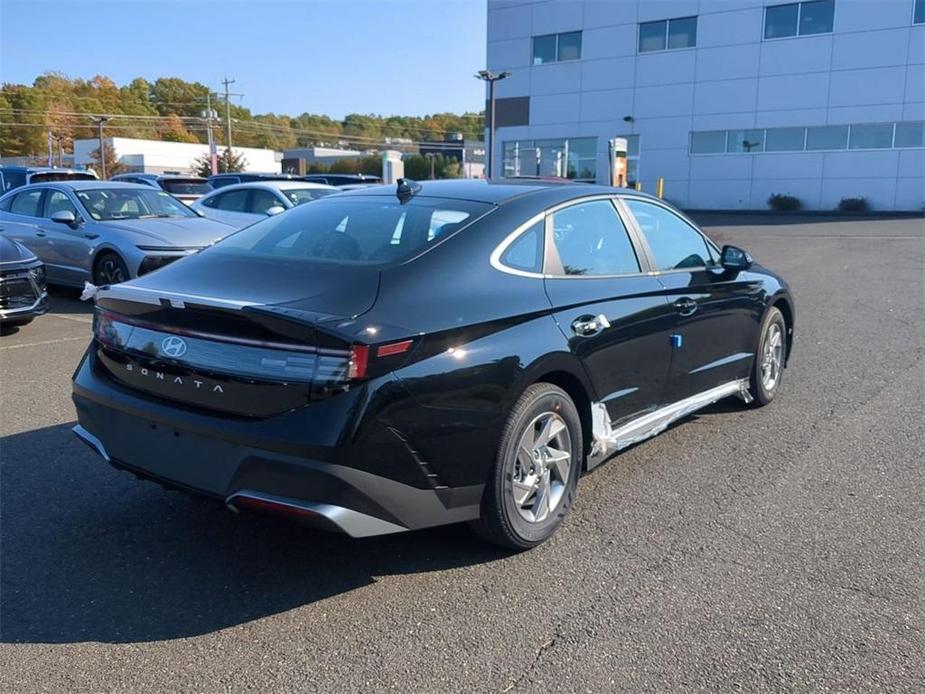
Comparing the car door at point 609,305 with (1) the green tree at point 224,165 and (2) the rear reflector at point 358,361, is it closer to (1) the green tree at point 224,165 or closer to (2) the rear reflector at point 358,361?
(2) the rear reflector at point 358,361

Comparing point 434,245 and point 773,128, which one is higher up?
point 773,128

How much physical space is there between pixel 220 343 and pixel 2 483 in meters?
2.05

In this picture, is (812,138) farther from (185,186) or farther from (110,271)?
(110,271)

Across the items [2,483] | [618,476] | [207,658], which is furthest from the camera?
[618,476]

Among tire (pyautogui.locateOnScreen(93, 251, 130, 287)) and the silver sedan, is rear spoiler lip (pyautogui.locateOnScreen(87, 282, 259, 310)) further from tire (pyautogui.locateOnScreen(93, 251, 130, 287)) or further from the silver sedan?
the silver sedan

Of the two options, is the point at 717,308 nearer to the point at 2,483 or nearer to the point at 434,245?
the point at 434,245

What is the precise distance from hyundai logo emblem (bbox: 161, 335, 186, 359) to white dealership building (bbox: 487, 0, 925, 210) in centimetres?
3843

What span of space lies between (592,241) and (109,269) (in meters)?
7.52

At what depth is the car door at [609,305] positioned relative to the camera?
3818 millimetres

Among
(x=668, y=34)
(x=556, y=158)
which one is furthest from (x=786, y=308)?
(x=556, y=158)

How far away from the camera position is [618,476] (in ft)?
14.9

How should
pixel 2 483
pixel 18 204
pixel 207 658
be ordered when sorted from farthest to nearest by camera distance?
pixel 18 204 < pixel 2 483 < pixel 207 658

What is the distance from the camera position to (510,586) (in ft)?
10.8

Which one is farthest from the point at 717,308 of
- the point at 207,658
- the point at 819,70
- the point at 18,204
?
the point at 819,70
